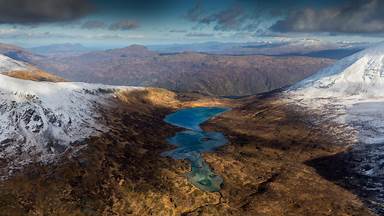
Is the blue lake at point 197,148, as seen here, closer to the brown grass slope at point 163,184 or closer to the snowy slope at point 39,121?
the brown grass slope at point 163,184

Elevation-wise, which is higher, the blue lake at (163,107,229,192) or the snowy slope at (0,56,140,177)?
the snowy slope at (0,56,140,177)

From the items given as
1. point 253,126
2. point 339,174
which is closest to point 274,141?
point 253,126

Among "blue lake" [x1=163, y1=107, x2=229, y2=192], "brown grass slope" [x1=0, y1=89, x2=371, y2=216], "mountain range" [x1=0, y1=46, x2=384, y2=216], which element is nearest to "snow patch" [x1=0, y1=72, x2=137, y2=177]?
"mountain range" [x1=0, y1=46, x2=384, y2=216]

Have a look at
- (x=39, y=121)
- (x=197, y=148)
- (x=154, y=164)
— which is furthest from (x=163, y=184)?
(x=39, y=121)

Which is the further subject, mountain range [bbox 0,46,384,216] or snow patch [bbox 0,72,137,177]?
snow patch [bbox 0,72,137,177]

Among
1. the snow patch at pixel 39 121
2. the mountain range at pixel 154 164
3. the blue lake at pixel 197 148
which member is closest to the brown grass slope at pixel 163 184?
the mountain range at pixel 154 164

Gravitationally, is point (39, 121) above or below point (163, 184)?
above

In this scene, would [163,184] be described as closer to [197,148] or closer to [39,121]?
[197,148]

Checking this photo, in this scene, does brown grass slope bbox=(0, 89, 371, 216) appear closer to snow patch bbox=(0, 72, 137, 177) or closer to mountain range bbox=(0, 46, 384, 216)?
mountain range bbox=(0, 46, 384, 216)
